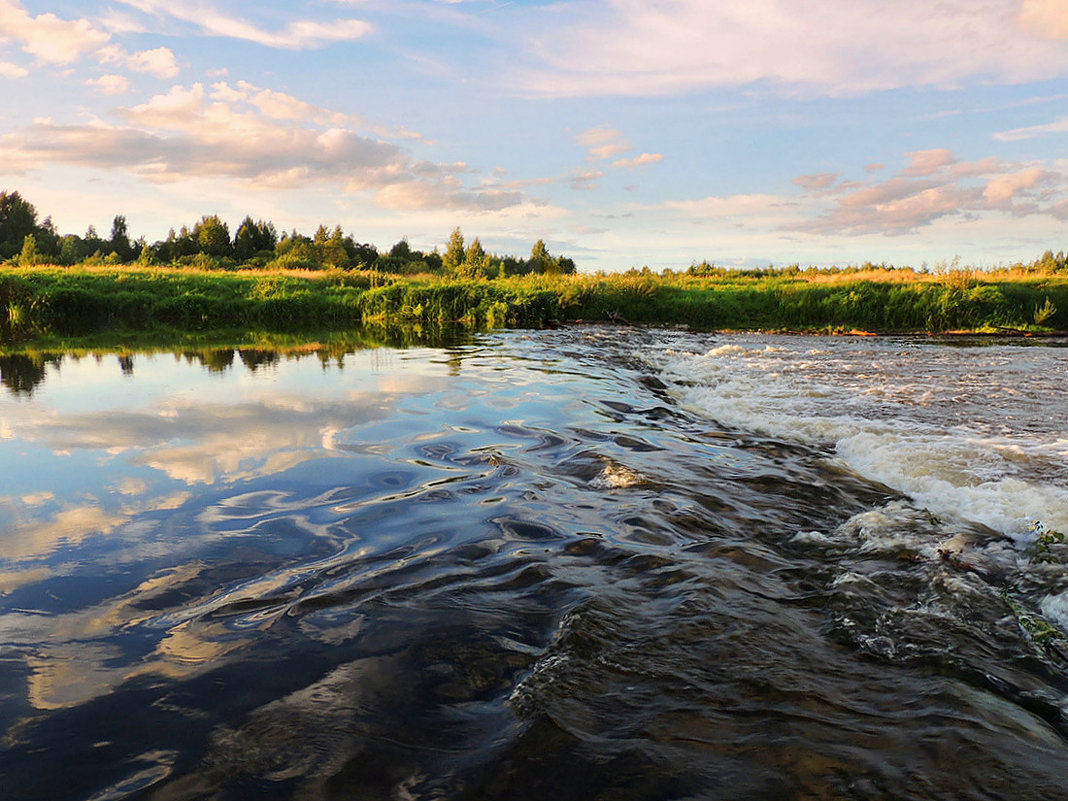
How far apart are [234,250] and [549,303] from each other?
1731 inches

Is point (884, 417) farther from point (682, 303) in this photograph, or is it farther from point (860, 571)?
point (682, 303)

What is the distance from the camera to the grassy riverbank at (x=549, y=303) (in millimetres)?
23500

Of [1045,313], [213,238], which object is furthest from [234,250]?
[1045,313]

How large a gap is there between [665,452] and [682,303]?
21.6 m

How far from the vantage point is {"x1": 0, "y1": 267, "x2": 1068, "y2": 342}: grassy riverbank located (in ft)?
77.1

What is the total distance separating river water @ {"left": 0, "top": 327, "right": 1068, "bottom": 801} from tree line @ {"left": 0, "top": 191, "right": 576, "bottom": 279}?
37876mm

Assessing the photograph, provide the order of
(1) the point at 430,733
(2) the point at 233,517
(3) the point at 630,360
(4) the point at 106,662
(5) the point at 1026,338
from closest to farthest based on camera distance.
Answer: (1) the point at 430,733
(4) the point at 106,662
(2) the point at 233,517
(3) the point at 630,360
(5) the point at 1026,338

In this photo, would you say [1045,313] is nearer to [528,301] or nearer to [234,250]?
[528,301]

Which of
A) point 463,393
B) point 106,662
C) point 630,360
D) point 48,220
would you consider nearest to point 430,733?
point 106,662

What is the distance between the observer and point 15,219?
204ft

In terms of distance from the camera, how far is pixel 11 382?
8.89m

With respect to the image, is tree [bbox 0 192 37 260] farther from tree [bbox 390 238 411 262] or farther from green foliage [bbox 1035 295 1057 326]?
green foliage [bbox 1035 295 1057 326]

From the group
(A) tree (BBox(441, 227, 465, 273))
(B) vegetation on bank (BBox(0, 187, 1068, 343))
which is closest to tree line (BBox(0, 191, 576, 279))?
(A) tree (BBox(441, 227, 465, 273))

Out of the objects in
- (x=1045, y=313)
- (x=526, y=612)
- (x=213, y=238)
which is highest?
(x=213, y=238)
